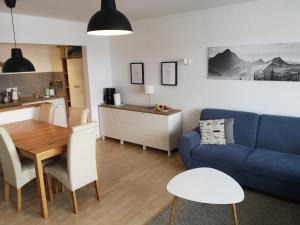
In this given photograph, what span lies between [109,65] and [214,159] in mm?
3015

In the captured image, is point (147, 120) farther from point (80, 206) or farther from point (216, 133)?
point (80, 206)

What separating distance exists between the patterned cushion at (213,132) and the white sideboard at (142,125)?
0.68m

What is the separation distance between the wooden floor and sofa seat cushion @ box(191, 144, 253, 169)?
515 mm

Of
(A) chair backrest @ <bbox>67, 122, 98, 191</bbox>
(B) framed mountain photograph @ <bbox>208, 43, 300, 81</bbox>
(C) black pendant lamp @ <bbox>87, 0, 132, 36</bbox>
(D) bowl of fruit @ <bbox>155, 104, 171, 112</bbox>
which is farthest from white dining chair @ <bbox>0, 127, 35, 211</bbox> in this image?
(B) framed mountain photograph @ <bbox>208, 43, 300, 81</bbox>

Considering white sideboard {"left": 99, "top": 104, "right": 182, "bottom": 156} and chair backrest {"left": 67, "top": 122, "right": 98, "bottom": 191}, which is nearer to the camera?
chair backrest {"left": 67, "top": 122, "right": 98, "bottom": 191}

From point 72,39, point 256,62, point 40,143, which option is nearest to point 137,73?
point 72,39

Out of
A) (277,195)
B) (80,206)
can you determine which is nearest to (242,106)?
(277,195)

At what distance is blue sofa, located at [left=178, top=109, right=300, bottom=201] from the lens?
2623 millimetres

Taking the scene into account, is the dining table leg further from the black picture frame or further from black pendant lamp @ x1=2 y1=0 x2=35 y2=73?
the black picture frame

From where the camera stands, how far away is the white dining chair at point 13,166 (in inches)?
97.4

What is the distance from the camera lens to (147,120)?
4176mm

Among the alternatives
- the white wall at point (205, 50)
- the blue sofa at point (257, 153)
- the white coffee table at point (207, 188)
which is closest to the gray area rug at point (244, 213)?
the blue sofa at point (257, 153)

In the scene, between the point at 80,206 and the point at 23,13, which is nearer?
the point at 80,206

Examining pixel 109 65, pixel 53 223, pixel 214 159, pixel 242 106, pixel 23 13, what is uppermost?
pixel 23 13
